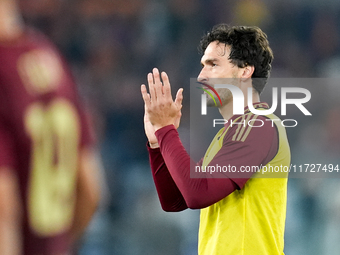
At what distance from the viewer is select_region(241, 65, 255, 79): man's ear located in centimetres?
146

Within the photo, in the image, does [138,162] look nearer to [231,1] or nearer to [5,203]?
[231,1]

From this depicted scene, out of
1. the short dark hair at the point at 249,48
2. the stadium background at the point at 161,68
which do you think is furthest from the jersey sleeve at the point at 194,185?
the stadium background at the point at 161,68

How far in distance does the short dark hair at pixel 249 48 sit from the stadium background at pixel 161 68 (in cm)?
123

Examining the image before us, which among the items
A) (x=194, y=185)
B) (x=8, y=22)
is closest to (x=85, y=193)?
(x=8, y=22)

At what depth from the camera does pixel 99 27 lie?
2.76 m

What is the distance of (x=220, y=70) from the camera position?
1.46 m

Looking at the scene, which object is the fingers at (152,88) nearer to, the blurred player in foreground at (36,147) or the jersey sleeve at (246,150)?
the jersey sleeve at (246,150)

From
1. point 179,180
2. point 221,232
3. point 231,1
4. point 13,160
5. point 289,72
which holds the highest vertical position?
point 231,1

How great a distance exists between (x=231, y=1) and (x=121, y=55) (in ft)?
2.90

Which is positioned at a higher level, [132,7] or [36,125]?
[132,7]

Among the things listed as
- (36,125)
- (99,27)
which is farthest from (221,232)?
(99,27)

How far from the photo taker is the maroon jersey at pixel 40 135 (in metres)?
0.44

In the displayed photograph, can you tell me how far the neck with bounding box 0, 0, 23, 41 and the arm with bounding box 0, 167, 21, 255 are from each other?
15 cm

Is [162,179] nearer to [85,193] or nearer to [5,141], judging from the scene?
[85,193]
